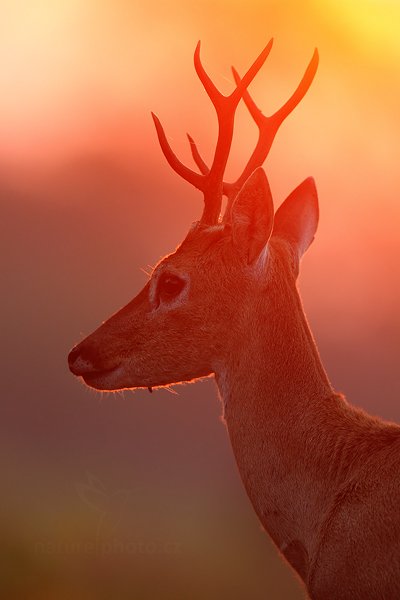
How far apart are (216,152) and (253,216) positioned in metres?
1.45

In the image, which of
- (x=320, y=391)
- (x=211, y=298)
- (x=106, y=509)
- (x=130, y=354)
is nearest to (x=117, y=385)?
(x=130, y=354)

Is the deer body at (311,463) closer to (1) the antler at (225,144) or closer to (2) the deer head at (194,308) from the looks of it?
(2) the deer head at (194,308)

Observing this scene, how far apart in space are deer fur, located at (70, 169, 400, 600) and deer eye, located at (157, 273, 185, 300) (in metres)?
0.05

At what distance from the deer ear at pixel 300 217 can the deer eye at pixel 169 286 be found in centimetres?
111

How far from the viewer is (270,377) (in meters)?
8.67

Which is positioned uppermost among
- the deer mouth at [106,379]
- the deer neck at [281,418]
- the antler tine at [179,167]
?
the antler tine at [179,167]

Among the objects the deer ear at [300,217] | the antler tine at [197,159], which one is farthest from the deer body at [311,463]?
the antler tine at [197,159]

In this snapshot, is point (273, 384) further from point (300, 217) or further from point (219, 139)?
point (219, 139)

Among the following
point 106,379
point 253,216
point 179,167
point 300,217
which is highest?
point 300,217

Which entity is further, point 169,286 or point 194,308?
point 169,286

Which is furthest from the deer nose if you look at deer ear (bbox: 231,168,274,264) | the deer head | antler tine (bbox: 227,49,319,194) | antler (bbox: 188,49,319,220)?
antler tine (bbox: 227,49,319,194)

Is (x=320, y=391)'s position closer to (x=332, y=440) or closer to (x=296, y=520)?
(x=332, y=440)

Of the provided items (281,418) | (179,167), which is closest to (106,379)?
(281,418)

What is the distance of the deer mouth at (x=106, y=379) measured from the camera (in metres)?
9.28
